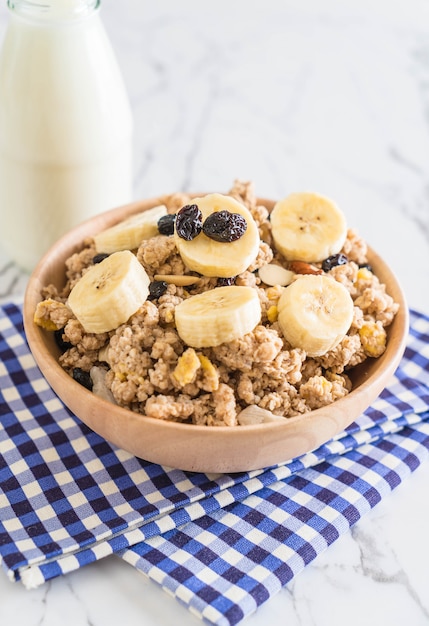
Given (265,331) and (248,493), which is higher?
(265,331)

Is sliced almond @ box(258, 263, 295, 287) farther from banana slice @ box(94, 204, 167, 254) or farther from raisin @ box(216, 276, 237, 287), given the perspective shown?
banana slice @ box(94, 204, 167, 254)

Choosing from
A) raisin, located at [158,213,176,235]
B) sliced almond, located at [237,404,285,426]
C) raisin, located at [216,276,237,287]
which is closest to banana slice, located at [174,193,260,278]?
raisin, located at [216,276,237,287]

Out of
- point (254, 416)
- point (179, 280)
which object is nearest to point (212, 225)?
point (179, 280)

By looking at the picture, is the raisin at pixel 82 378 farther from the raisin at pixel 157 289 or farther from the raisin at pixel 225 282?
the raisin at pixel 225 282

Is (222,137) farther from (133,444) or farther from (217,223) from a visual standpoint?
(133,444)

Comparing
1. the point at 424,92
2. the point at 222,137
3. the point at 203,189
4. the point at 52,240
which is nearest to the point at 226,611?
the point at 52,240

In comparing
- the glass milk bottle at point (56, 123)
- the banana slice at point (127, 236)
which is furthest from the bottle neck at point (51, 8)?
the banana slice at point (127, 236)

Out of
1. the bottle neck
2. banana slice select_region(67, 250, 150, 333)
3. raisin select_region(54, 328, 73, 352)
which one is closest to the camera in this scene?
banana slice select_region(67, 250, 150, 333)
